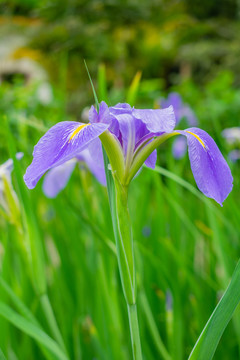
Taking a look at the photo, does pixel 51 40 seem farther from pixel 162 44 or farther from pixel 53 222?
pixel 53 222

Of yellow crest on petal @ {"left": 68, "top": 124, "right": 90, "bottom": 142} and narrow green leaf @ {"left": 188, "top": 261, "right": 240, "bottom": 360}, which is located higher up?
yellow crest on petal @ {"left": 68, "top": 124, "right": 90, "bottom": 142}

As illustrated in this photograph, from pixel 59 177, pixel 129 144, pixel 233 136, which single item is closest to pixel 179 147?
pixel 233 136

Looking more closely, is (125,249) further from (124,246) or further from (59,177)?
(59,177)

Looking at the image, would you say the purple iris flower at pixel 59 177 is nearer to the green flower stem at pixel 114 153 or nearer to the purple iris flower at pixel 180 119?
the green flower stem at pixel 114 153

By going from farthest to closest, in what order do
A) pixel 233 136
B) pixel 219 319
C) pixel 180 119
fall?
pixel 180 119, pixel 233 136, pixel 219 319

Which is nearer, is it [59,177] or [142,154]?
[142,154]

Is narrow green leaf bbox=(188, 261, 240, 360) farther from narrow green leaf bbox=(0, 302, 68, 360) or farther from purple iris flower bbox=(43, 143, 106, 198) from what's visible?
purple iris flower bbox=(43, 143, 106, 198)

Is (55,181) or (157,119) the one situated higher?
(157,119)

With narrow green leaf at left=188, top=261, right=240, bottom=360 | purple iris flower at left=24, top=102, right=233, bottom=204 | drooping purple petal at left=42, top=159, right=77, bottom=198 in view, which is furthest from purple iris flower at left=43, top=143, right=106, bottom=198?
narrow green leaf at left=188, top=261, right=240, bottom=360
